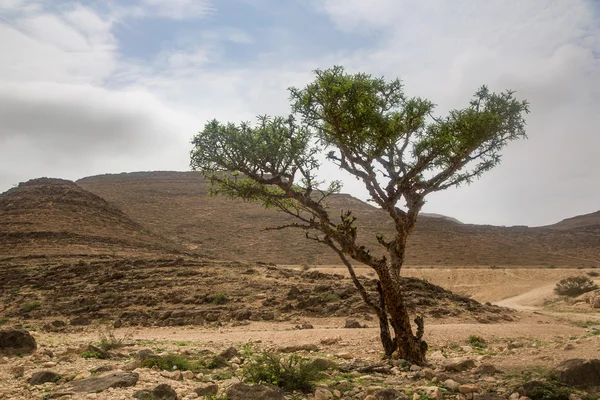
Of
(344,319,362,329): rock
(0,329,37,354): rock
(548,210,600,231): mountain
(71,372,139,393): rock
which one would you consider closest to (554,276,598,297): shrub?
(344,319,362,329): rock

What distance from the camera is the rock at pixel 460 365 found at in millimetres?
8961

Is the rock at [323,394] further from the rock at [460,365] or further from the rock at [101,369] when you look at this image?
the rock at [101,369]

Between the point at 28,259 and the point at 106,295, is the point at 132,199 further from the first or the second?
the point at 106,295

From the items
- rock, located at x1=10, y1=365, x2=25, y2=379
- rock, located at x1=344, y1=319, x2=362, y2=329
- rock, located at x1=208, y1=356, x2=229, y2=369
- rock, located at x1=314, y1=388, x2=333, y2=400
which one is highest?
rock, located at x1=10, y1=365, x2=25, y2=379

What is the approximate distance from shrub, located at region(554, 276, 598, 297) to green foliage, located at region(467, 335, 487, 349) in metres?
19.6

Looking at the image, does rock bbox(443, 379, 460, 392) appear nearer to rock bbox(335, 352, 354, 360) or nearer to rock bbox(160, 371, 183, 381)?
rock bbox(335, 352, 354, 360)

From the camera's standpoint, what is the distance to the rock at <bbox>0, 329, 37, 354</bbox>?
9.89 metres

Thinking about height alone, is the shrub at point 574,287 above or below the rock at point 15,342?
below

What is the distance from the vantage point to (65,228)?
37312mm

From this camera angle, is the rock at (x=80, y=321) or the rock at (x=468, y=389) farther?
the rock at (x=80, y=321)

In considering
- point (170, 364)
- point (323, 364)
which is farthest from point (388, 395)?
point (170, 364)

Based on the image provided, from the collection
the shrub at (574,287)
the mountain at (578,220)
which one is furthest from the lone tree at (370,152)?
the mountain at (578,220)

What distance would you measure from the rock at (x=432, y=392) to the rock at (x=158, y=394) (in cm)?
315

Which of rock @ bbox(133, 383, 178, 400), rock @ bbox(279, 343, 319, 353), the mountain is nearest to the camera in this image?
rock @ bbox(133, 383, 178, 400)
